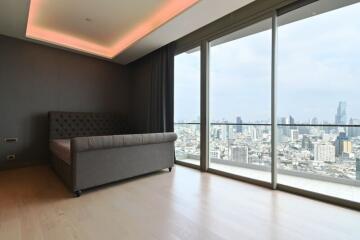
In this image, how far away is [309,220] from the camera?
1851mm

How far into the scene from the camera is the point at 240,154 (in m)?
3.73

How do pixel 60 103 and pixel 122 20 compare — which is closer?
pixel 122 20

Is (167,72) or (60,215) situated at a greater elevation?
(167,72)

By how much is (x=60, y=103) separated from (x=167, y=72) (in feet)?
8.42

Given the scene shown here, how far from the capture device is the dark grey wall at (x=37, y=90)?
3715 millimetres

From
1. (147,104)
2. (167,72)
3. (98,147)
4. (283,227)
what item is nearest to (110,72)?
(147,104)

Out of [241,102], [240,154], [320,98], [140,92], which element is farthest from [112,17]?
[320,98]

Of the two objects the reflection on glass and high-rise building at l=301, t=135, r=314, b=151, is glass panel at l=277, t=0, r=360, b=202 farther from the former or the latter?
the reflection on glass

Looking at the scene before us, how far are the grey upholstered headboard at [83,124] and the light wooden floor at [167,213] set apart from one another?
1392mm

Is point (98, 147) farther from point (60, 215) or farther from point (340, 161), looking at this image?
point (340, 161)

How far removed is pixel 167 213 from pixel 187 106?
2716mm

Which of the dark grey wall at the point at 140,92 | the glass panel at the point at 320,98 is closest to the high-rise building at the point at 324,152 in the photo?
the glass panel at the point at 320,98

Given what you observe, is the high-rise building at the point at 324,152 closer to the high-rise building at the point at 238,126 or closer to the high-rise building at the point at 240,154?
the high-rise building at the point at 240,154

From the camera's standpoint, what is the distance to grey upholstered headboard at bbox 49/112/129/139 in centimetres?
404
